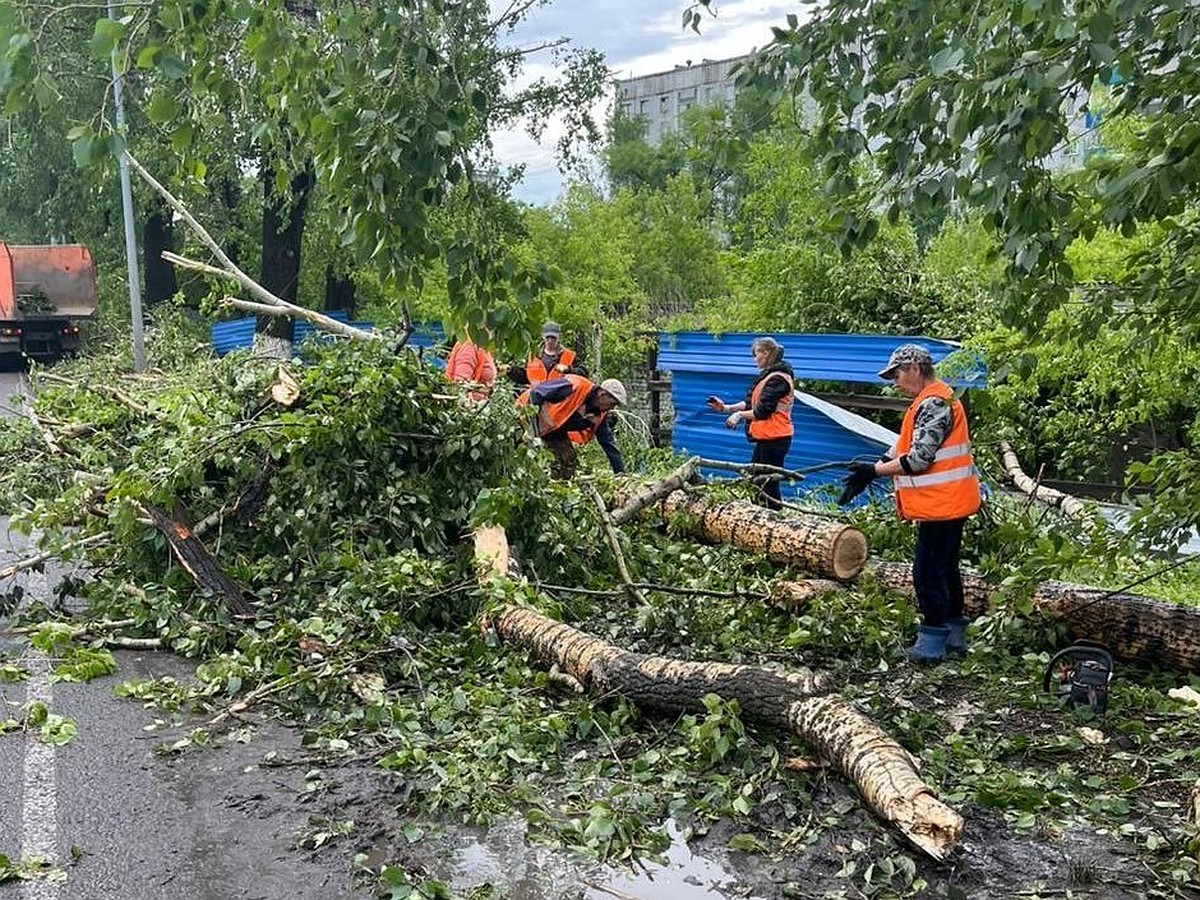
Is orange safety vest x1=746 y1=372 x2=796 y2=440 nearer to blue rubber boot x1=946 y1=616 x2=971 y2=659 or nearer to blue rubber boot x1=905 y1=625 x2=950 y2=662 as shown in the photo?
blue rubber boot x1=946 y1=616 x2=971 y2=659

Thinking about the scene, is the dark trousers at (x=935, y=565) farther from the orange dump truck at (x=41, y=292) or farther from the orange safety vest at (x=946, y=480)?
the orange dump truck at (x=41, y=292)

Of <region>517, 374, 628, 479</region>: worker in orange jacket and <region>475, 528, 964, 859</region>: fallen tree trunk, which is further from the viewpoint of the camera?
<region>517, 374, 628, 479</region>: worker in orange jacket

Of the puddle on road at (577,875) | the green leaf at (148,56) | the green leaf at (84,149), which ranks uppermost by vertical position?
the green leaf at (148,56)

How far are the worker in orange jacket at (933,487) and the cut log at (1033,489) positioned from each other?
46.0 inches

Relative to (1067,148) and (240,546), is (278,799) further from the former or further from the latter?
(1067,148)

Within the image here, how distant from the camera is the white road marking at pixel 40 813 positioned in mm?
3684

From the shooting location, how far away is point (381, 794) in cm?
431

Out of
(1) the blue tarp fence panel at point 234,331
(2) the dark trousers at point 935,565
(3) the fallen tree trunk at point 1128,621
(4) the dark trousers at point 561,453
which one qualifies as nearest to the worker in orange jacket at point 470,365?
(4) the dark trousers at point 561,453

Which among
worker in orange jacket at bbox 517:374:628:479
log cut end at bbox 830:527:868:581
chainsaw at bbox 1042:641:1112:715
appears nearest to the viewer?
chainsaw at bbox 1042:641:1112:715

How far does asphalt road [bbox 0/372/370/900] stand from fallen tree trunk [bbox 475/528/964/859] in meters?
1.35

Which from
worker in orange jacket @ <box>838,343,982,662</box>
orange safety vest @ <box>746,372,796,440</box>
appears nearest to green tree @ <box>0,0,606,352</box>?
worker in orange jacket @ <box>838,343,982,662</box>

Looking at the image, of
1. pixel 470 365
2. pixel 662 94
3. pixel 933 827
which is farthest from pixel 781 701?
pixel 662 94

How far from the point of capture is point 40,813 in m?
4.18

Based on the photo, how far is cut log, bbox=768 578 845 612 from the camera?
21.6 ft
